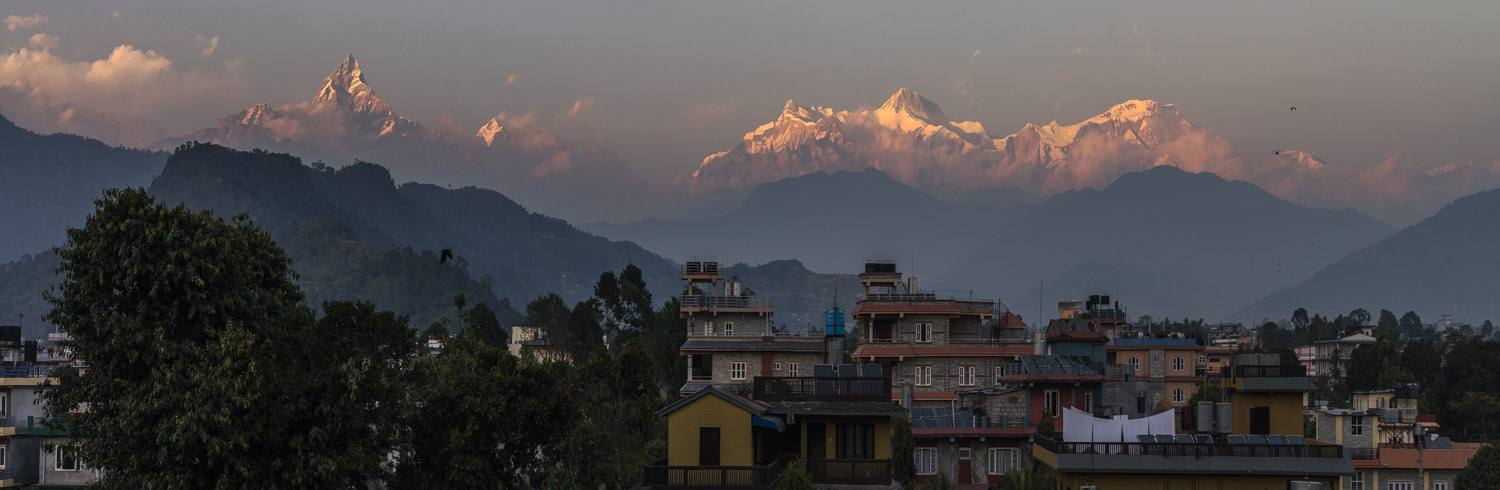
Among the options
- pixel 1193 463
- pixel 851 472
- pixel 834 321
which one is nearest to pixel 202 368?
pixel 851 472

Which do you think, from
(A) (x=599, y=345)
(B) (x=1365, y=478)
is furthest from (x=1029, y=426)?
(A) (x=599, y=345)

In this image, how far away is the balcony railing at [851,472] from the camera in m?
49.7

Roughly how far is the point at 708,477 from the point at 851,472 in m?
5.53

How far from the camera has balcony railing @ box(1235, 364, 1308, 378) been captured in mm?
65500

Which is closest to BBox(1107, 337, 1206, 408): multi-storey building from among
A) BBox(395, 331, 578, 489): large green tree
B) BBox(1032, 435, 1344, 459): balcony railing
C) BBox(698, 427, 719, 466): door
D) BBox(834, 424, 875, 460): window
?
BBox(1032, 435, 1344, 459): balcony railing

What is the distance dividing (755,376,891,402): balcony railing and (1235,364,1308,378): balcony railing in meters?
23.3

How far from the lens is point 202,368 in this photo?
4553 centimetres

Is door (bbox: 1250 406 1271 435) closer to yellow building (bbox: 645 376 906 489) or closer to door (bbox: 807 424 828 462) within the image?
yellow building (bbox: 645 376 906 489)

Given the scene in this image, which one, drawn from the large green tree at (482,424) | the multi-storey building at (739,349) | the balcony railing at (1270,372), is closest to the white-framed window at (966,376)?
the multi-storey building at (739,349)

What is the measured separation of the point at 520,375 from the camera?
48.1 metres

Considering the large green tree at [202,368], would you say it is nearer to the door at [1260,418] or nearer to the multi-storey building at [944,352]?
the multi-storey building at [944,352]

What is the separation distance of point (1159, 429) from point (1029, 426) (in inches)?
1011

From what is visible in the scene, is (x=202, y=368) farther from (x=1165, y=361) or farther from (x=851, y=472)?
(x=1165, y=361)

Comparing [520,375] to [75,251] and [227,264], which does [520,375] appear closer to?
[227,264]
